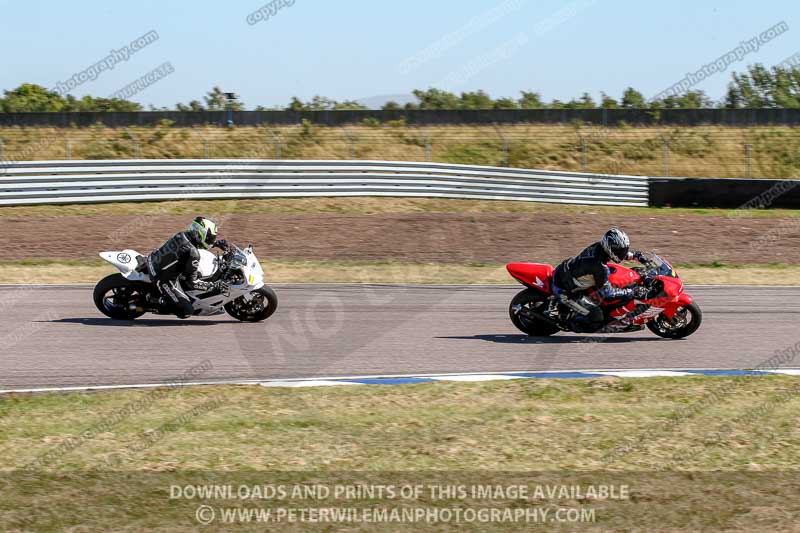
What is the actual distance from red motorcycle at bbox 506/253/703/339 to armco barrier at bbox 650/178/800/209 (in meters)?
17.3

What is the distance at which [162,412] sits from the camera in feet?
28.5

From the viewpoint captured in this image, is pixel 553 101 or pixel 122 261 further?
pixel 553 101

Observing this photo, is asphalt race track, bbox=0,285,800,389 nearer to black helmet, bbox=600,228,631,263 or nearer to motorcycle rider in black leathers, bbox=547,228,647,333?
motorcycle rider in black leathers, bbox=547,228,647,333

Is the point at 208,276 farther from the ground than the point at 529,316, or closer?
farther from the ground

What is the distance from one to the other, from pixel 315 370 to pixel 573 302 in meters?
3.56

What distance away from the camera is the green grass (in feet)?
20.3

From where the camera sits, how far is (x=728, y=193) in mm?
29031

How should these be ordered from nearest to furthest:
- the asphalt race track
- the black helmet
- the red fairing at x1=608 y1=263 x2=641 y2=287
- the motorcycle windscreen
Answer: the asphalt race track, the black helmet, the red fairing at x1=608 y1=263 x2=641 y2=287, the motorcycle windscreen

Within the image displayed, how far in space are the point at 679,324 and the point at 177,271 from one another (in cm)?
634

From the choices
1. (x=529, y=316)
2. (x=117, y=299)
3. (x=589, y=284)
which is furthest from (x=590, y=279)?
(x=117, y=299)

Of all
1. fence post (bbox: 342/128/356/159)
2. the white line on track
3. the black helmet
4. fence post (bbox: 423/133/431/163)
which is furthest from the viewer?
fence post (bbox: 342/128/356/159)

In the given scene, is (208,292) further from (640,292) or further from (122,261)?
(640,292)

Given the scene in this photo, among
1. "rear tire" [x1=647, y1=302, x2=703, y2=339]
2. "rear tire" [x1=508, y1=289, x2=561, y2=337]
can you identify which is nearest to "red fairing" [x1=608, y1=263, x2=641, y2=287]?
"rear tire" [x1=647, y1=302, x2=703, y2=339]

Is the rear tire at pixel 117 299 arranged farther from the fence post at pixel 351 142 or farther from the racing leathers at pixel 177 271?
the fence post at pixel 351 142
